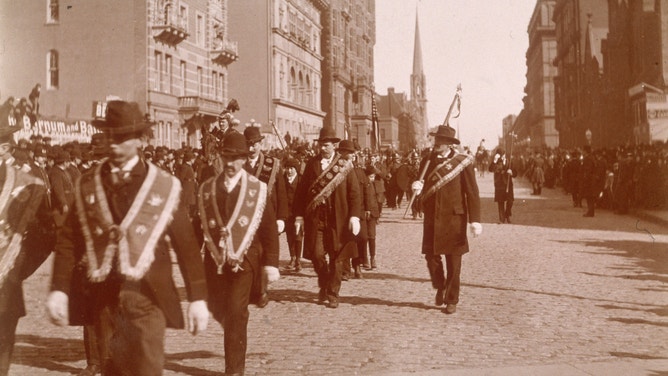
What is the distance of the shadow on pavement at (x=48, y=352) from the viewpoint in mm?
6763

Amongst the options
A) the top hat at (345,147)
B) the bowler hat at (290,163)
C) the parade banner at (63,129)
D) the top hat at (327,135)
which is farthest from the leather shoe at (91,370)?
the parade banner at (63,129)

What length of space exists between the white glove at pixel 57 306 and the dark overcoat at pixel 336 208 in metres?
5.48

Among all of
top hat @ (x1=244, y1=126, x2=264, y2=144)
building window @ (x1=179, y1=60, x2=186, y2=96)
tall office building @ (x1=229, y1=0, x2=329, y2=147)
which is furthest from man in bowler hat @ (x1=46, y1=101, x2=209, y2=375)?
tall office building @ (x1=229, y1=0, x2=329, y2=147)

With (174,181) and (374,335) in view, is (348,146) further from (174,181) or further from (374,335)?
(174,181)

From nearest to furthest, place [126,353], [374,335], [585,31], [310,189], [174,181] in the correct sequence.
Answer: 1. [126,353]
2. [174,181]
3. [374,335]
4. [310,189]
5. [585,31]

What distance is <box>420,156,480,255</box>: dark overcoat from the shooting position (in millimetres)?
Result: 9195

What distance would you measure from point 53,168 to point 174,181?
1160 centimetres

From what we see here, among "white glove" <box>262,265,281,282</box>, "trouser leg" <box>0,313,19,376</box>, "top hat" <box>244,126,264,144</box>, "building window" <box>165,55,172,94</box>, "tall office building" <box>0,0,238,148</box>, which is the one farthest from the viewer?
"building window" <box>165,55,172,94</box>

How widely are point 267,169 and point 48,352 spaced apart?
11.5 feet

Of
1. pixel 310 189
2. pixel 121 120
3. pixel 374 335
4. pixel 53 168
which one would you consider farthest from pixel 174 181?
pixel 53 168

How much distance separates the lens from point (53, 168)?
1549cm

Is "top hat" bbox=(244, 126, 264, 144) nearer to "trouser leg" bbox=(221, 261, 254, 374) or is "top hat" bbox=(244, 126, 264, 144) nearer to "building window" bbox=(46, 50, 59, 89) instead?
"trouser leg" bbox=(221, 261, 254, 374)

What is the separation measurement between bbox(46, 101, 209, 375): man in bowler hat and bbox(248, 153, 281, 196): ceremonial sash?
507 cm

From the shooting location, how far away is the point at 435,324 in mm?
8344
